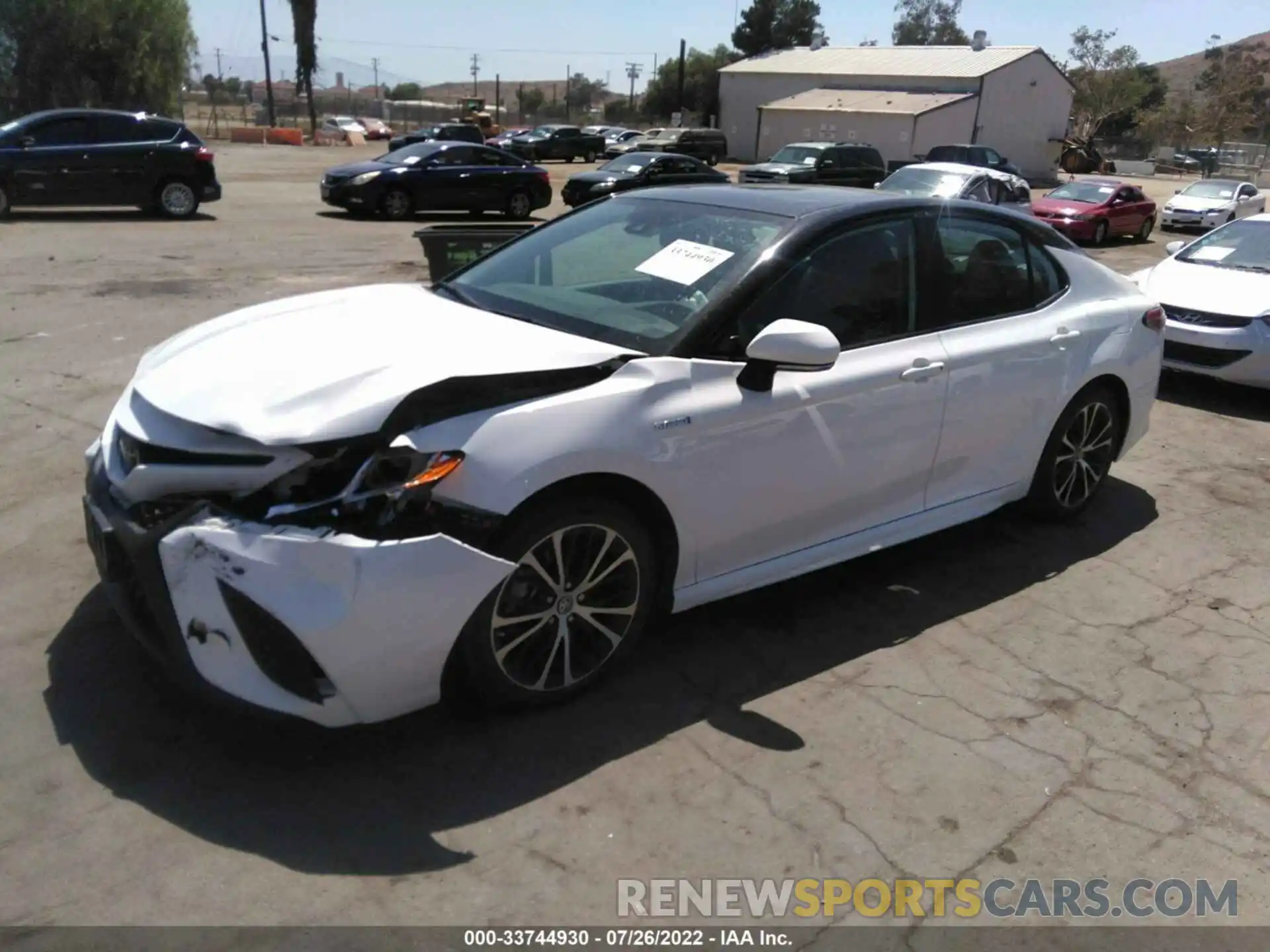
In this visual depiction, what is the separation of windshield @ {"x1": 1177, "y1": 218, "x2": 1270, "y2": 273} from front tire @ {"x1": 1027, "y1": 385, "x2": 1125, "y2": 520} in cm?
457

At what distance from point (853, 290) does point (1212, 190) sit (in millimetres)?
27576

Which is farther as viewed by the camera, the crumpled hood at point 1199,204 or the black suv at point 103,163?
the crumpled hood at point 1199,204

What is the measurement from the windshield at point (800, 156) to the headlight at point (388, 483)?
2396 centimetres

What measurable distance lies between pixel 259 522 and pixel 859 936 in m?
1.91

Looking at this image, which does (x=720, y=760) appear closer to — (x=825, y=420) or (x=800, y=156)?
(x=825, y=420)

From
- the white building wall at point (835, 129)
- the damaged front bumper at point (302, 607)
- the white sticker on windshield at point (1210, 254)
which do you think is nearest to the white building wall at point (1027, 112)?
the white building wall at point (835, 129)

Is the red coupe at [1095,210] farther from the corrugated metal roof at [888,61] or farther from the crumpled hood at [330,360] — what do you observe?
the corrugated metal roof at [888,61]

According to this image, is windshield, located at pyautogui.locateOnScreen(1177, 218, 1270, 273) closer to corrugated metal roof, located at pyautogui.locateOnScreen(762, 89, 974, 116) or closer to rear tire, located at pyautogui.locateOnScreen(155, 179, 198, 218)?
rear tire, located at pyautogui.locateOnScreen(155, 179, 198, 218)

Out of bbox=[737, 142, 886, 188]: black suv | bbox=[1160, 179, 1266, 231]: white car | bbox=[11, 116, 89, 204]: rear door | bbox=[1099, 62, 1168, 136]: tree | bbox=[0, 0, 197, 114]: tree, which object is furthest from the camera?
bbox=[1099, 62, 1168, 136]: tree

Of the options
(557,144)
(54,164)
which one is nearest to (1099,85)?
(557,144)

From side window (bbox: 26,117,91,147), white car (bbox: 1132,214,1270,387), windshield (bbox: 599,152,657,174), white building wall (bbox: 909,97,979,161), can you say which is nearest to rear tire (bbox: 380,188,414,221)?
side window (bbox: 26,117,91,147)

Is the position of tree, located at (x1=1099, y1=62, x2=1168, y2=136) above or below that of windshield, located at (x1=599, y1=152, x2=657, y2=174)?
above

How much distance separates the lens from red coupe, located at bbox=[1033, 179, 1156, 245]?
21375mm

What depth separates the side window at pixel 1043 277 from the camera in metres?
4.84
